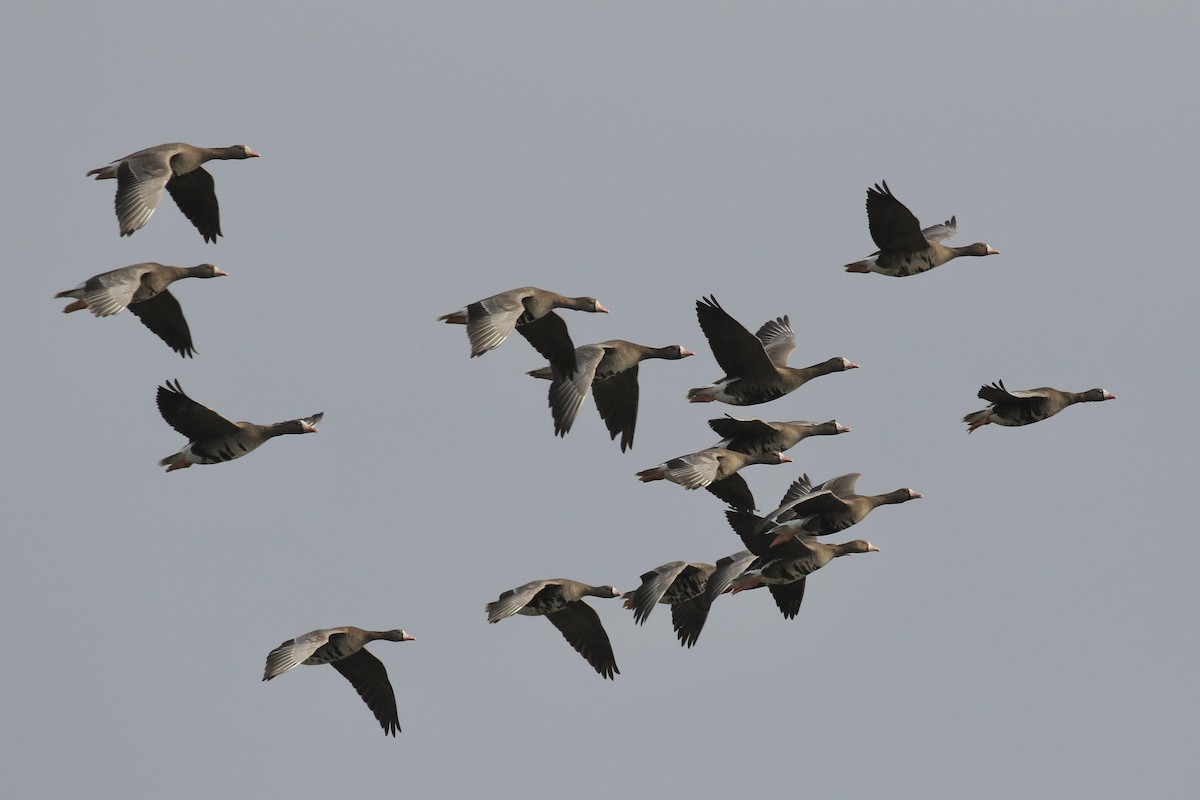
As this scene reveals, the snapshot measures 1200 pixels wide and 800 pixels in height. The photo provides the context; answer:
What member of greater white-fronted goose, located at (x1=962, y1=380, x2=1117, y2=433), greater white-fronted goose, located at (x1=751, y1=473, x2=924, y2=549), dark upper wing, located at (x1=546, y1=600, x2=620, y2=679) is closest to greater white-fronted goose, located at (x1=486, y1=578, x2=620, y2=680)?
dark upper wing, located at (x1=546, y1=600, x2=620, y2=679)

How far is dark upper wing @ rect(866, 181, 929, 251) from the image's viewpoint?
36312 mm

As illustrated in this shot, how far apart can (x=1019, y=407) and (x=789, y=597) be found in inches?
212

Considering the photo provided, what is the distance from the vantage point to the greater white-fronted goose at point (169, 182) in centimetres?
3325

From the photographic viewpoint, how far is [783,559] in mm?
36469

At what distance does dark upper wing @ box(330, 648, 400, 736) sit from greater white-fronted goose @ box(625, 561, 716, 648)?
4494 mm

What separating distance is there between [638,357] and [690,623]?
16.4 feet

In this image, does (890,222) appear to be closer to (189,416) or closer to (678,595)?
(678,595)

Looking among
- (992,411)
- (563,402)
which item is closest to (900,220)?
(992,411)

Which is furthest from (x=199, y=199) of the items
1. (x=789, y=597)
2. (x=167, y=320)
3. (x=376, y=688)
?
(x=789, y=597)

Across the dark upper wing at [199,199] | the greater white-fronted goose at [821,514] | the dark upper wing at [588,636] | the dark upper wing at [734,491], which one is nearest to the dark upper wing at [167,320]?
the dark upper wing at [199,199]

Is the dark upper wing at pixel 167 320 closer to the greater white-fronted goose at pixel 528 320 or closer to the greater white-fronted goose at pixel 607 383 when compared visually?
the greater white-fronted goose at pixel 528 320

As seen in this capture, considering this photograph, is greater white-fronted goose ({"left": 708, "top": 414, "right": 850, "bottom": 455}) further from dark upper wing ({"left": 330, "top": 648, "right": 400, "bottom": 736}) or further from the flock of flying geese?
dark upper wing ({"left": 330, "top": 648, "right": 400, "bottom": 736})

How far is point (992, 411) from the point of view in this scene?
36969 mm

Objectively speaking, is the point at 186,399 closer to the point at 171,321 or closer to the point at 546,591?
the point at 171,321
